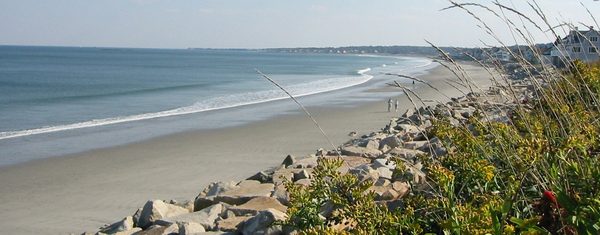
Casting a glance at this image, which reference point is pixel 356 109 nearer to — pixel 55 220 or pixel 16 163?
pixel 16 163

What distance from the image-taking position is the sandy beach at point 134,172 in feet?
29.7

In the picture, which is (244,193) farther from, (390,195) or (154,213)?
(390,195)

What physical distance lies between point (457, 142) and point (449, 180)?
3.27 feet

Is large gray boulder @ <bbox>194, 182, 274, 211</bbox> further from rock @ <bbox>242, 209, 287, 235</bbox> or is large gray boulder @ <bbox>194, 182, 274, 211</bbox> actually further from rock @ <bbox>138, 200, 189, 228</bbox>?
rock @ <bbox>242, 209, 287, 235</bbox>

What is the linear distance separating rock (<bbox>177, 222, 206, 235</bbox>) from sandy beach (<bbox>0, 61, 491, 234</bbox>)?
3.48 meters

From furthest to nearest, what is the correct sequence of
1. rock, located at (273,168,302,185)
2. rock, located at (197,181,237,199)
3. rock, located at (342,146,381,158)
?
rock, located at (342,146,381,158), rock, located at (273,168,302,185), rock, located at (197,181,237,199)

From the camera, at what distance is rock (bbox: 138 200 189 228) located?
5.81 metres

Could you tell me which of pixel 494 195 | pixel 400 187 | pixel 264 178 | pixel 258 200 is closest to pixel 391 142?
pixel 264 178

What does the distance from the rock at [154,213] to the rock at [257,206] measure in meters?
0.70

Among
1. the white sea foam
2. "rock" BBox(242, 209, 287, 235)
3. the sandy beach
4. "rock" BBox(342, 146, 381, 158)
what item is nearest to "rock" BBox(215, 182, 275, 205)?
"rock" BBox(242, 209, 287, 235)

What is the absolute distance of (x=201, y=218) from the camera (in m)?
5.38

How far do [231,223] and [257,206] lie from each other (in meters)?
0.51

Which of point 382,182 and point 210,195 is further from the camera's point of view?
point 210,195

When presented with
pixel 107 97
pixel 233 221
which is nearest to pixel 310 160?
pixel 233 221
